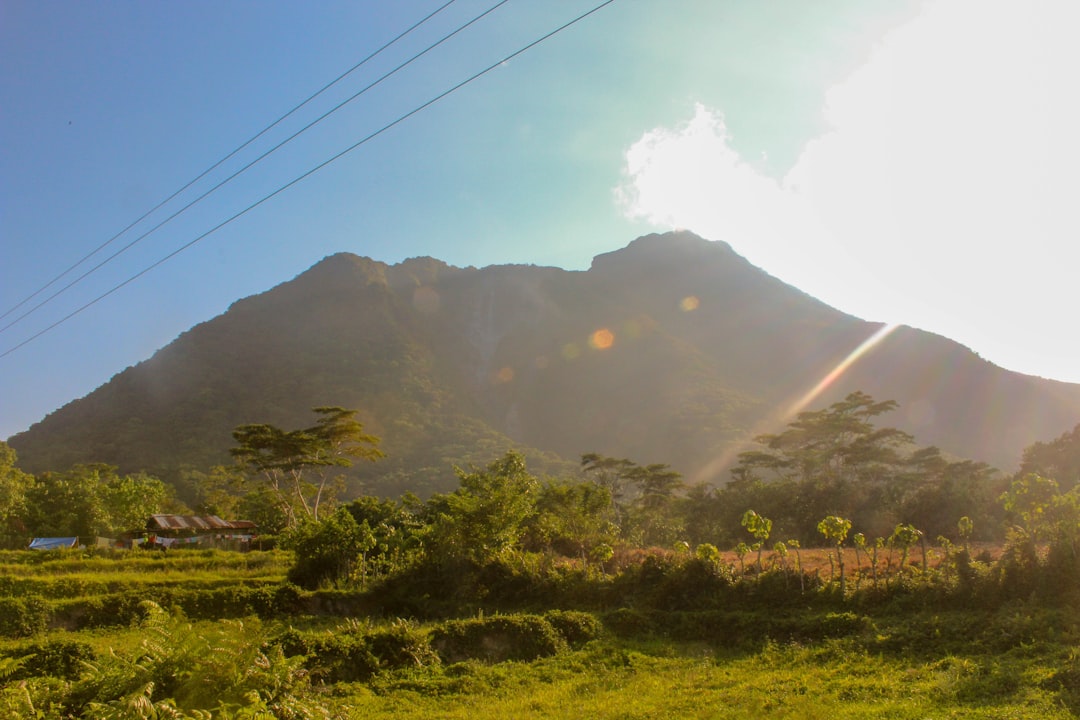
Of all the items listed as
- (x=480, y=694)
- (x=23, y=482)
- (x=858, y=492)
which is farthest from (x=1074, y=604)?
(x=23, y=482)

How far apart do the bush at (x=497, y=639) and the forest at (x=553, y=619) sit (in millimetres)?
42

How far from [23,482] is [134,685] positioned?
1640 inches

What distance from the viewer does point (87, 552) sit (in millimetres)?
26047

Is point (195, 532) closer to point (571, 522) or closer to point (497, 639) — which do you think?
point (571, 522)

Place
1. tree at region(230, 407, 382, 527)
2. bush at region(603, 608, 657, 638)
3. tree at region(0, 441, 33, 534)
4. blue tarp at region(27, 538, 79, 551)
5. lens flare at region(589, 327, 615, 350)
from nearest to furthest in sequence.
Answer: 1. bush at region(603, 608, 657, 638)
2. blue tarp at region(27, 538, 79, 551)
3. tree at region(0, 441, 33, 534)
4. tree at region(230, 407, 382, 527)
5. lens flare at region(589, 327, 615, 350)

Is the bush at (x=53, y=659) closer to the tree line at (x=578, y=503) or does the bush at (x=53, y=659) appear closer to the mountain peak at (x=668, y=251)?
the tree line at (x=578, y=503)

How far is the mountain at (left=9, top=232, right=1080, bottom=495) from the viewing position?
77375 mm

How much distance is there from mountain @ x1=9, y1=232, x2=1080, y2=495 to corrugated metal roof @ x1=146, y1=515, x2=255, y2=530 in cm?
2245

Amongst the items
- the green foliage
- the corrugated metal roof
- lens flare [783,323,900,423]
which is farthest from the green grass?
lens flare [783,323,900,423]

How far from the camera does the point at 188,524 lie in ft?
127

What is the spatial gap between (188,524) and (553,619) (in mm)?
33006

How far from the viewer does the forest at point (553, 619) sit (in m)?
7.97

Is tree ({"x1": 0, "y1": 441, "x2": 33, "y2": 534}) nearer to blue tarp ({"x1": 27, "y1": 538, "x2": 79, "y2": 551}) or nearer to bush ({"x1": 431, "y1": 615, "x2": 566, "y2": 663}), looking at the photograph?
blue tarp ({"x1": 27, "y1": 538, "x2": 79, "y2": 551})

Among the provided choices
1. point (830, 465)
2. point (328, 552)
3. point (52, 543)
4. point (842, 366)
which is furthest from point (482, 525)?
point (842, 366)
